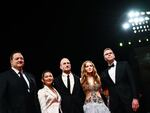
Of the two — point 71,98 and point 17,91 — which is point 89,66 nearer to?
point 71,98

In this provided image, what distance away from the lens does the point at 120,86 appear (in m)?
5.16

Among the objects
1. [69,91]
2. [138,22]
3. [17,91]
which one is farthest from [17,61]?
[138,22]

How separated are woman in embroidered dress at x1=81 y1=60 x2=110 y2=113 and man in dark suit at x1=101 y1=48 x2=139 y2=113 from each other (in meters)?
0.13

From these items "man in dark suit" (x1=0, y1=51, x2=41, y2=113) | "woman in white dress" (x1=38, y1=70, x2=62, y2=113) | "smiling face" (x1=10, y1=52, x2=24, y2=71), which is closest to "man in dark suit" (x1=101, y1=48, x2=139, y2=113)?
"woman in white dress" (x1=38, y1=70, x2=62, y2=113)

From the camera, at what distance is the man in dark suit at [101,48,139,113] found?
505cm

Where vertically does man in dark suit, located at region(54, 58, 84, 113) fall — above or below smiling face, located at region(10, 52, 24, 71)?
below

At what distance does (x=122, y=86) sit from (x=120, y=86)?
0.10ft

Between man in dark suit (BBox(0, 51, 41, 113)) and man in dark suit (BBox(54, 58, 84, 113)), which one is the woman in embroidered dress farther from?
man in dark suit (BBox(0, 51, 41, 113))

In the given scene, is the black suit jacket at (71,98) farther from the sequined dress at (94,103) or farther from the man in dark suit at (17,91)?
the man in dark suit at (17,91)

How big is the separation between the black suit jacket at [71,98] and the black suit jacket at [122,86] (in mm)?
448

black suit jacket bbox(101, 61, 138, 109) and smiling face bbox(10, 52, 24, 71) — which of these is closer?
smiling face bbox(10, 52, 24, 71)

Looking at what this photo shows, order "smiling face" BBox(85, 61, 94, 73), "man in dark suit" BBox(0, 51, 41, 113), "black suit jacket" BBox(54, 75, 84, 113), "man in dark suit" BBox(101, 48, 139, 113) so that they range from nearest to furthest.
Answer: "man in dark suit" BBox(0, 51, 41, 113) < "man in dark suit" BBox(101, 48, 139, 113) < "black suit jacket" BBox(54, 75, 84, 113) < "smiling face" BBox(85, 61, 94, 73)

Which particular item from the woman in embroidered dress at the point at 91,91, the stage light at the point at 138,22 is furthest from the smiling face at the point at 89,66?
the stage light at the point at 138,22

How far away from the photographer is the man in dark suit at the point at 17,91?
4168 millimetres
